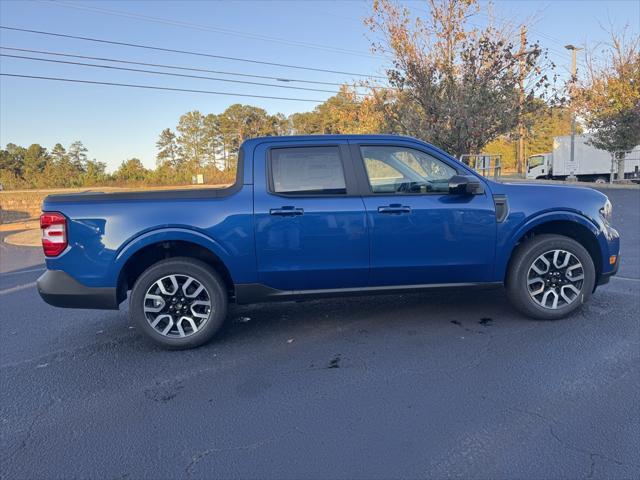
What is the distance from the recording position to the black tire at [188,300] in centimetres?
364

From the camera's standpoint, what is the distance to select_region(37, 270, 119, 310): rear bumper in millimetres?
3562

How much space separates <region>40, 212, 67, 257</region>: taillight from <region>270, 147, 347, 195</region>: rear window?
172cm

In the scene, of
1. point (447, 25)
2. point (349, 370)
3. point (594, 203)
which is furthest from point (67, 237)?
point (447, 25)

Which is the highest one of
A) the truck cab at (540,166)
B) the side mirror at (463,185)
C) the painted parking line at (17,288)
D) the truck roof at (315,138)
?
the truck cab at (540,166)

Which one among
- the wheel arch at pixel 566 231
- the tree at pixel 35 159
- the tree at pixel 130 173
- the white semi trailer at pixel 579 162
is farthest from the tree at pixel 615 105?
the tree at pixel 35 159

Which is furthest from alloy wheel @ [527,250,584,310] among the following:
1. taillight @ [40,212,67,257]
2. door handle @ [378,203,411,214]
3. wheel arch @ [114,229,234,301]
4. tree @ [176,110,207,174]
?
tree @ [176,110,207,174]

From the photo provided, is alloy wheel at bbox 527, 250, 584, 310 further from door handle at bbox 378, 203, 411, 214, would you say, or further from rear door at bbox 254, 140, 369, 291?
rear door at bbox 254, 140, 369, 291

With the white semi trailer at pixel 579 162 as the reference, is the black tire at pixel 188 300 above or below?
below

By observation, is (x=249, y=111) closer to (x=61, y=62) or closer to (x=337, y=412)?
(x=61, y=62)

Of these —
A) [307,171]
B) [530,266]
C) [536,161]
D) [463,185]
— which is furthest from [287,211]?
[536,161]

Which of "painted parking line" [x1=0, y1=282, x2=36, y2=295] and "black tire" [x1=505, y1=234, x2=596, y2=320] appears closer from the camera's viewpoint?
"black tire" [x1=505, y1=234, x2=596, y2=320]

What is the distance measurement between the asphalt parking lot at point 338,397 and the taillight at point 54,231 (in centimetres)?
100

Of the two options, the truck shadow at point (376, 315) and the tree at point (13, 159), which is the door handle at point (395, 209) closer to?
the truck shadow at point (376, 315)

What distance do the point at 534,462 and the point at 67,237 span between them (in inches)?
141
